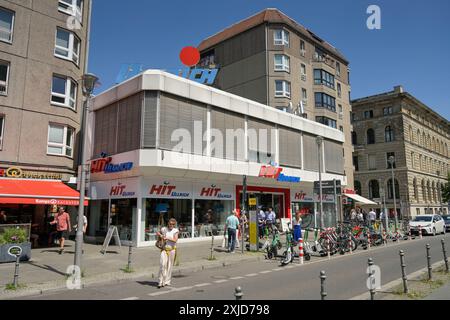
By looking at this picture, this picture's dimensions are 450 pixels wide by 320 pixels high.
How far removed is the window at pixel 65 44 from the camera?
70.6 ft

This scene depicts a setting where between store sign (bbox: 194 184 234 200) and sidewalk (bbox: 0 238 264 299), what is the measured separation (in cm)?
395

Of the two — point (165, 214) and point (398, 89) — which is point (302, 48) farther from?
point (165, 214)

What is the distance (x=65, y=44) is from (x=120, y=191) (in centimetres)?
963

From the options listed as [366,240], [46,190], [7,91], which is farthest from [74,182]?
[366,240]

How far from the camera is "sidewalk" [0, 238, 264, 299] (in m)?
10.1

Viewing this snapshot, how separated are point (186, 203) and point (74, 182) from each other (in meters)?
6.55

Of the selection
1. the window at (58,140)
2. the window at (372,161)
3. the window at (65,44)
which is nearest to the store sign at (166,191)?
the window at (58,140)

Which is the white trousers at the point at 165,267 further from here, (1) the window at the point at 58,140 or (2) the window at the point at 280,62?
(2) the window at the point at 280,62

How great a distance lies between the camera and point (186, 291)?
9156 mm

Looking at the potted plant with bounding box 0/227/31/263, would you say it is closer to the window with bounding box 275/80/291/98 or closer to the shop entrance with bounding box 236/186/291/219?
the shop entrance with bounding box 236/186/291/219

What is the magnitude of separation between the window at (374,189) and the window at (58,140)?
5347 cm

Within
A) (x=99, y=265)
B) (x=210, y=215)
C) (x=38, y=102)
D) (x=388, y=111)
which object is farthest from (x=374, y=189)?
(x=99, y=265)
